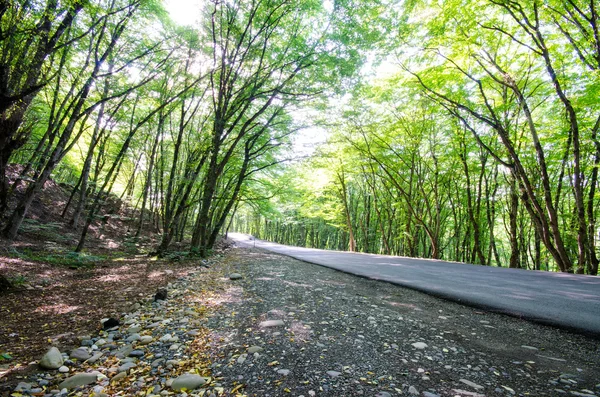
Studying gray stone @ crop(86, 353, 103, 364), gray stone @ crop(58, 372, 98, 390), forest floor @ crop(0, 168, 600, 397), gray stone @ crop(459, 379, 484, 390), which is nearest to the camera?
gray stone @ crop(459, 379, 484, 390)

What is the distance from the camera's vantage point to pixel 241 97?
9859 mm

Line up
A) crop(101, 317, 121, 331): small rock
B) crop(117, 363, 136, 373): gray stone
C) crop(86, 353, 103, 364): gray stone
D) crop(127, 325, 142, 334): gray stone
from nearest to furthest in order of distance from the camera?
crop(117, 363, 136, 373): gray stone, crop(86, 353, 103, 364): gray stone, crop(127, 325, 142, 334): gray stone, crop(101, 317, 121, 331): small rock

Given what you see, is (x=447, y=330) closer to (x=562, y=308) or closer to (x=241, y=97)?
(x=562, y=308)

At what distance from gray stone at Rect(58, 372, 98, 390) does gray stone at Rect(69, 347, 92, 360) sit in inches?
18.3

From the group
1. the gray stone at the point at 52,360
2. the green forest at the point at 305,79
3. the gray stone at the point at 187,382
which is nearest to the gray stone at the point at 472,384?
the gray stone at the point at 187,382

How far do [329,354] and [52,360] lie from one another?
107 inches

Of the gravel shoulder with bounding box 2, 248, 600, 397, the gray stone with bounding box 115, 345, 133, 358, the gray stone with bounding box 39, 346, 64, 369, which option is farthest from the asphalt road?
the gray stone with bounding box 39, 346, 64, 369

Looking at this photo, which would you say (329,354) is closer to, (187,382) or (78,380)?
(187,382)

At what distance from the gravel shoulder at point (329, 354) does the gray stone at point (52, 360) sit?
0.08 metres

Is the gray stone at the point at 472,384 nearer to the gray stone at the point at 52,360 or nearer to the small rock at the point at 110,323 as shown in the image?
the gray stone at the point at 52,360

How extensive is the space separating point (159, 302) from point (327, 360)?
3391 millimetres

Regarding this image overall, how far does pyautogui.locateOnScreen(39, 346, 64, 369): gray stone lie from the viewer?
2473 mm

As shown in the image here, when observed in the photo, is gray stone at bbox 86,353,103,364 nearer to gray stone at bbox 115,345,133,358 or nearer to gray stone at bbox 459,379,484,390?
gray stone at bbox 115,345,133,358

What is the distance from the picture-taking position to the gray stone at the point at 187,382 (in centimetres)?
203
